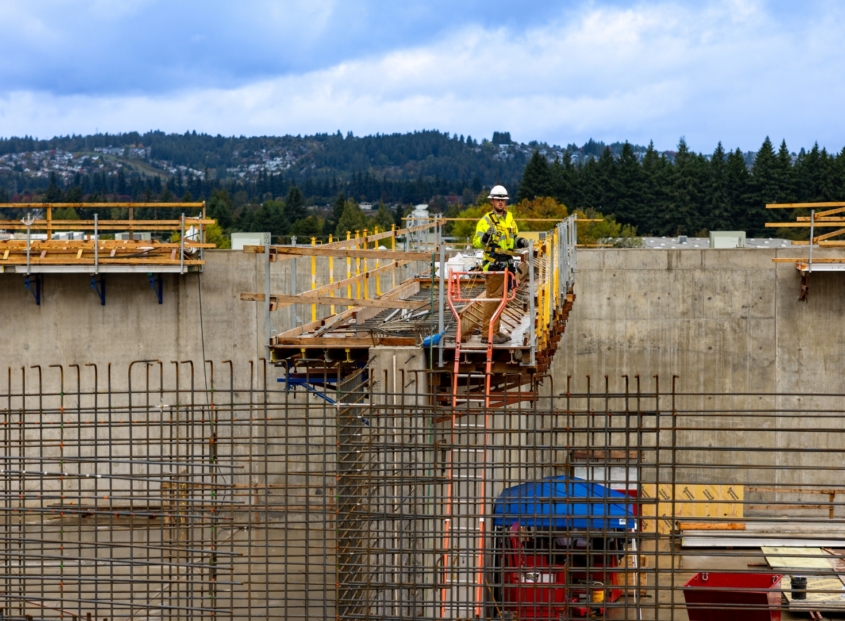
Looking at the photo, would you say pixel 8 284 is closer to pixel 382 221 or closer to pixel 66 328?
pixel 66 328

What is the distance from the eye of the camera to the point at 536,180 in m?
79.2

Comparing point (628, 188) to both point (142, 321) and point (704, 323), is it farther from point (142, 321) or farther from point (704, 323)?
point (142, 321)

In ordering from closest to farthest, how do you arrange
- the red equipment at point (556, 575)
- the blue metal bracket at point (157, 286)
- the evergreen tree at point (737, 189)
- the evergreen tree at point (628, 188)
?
1. the red equipment at point (556, 575)
2. the blue metal bracket at point (157, 286)
3. the evergreen tree at point (737, 189)
4. the evergreen tree at point (628, 188)

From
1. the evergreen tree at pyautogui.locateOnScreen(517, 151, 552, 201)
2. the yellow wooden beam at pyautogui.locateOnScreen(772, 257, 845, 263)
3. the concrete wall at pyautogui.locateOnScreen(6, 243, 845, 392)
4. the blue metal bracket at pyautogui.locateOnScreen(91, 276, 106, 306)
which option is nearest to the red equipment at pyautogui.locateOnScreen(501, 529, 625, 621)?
the concrete wall at pyautogui.locateOnScreen(6, 243, 845, 392)

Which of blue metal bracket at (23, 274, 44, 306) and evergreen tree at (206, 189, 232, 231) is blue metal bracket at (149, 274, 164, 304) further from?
evergreen tree at (206, 189, 232, 231)

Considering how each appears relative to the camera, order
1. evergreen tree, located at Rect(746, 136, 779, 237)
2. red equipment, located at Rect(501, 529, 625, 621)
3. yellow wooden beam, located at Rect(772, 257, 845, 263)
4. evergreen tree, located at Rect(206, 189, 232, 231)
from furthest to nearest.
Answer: evergreen tree, located at Rect(206, 189, 232, 231) < evergreen tree, located at Rect(746, 136, 779, 237) < yellow wooden beam, located at Rect(772, 257, 845, 263) < red equipment, located at Rect(501, 529, 625, 621)

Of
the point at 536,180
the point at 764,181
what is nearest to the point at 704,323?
the point at 536,180

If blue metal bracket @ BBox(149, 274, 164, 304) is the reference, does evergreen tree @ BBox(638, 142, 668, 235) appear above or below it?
above

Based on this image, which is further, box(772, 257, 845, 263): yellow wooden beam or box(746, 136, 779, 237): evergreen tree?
box(746, 136, 779, 237): evergreen tree

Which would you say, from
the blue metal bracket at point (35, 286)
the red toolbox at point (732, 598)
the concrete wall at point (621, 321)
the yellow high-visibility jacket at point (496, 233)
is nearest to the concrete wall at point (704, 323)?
the concrete wall at point (621, 321)

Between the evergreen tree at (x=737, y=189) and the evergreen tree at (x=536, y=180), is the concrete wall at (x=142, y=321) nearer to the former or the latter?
the evergreen tree at (x=536, y=180)

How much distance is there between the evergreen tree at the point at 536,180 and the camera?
79.1 m

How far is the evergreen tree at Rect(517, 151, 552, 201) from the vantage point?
79062mm

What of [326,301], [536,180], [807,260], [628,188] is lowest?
[326,301]
